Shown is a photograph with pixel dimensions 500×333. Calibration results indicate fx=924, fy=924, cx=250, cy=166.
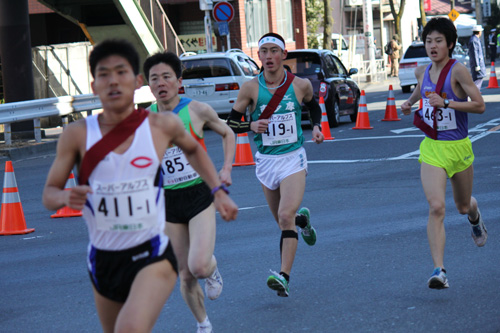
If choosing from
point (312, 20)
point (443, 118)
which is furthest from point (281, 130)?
point (312, 20)

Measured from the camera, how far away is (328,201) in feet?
37.6

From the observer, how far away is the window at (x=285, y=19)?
148ft

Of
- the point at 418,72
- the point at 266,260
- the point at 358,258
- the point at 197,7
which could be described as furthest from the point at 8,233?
the point at 197,7

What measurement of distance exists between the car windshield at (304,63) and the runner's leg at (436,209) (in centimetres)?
1407

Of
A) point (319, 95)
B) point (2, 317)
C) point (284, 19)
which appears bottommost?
point (2, 317)

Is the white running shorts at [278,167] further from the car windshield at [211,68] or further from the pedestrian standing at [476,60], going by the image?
the car windshield at [211,68]

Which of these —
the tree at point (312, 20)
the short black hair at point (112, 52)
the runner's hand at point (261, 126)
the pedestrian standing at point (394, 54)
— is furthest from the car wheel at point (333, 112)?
the tree at point (312, 20)

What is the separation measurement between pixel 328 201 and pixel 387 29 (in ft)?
236

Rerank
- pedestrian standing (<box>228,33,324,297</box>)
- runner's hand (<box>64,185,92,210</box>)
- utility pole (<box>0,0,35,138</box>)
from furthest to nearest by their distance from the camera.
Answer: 1. utility pole (<box>0,0,35,138</box>)
2. pedestrian standing (<box>228,33,324,297</box>)
3. runner's hand (<box>64,185,92,210</box>)

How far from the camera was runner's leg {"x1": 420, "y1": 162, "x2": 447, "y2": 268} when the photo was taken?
6617mm

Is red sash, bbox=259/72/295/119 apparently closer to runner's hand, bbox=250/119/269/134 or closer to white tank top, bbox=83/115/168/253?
Result: runner's hand, bbox=250/119/269/134

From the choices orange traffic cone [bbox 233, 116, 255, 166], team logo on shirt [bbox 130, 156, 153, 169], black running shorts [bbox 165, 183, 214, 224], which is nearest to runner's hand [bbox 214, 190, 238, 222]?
team logo on shirt [bbox 130, 156, 153, 169]

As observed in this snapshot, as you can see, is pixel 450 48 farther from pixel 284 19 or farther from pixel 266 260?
pixel 284 19

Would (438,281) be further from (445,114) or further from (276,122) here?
(276,122)
